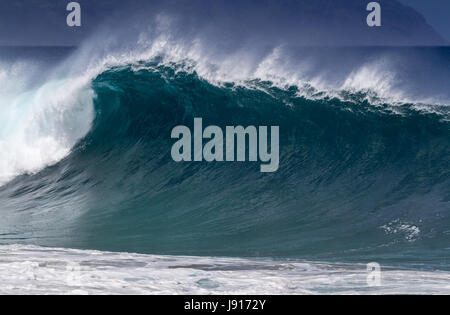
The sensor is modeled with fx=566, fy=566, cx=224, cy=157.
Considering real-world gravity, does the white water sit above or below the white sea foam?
below

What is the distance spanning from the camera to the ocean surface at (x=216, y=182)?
5.18 metres

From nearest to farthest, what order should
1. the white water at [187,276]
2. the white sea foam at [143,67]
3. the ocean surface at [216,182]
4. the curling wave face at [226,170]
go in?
the white water at [187,276] < the ocean surface at [216,182] < the curling wave face at [226,170] < the white sea foam at [143,67]

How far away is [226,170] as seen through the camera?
9.63m

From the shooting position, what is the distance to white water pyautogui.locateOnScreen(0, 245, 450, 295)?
4.26 metres

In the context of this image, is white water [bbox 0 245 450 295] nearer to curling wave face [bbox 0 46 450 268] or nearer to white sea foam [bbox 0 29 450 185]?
curling wave face [bbox 0 46 450 268]

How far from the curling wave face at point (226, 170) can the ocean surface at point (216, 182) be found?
31mm

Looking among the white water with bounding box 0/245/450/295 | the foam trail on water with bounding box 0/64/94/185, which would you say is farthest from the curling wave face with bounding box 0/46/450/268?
the white water with bounding box 0/245/450/295

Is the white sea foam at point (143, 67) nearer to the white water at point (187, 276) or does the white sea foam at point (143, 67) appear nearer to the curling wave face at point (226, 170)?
the curling wave face at point (226, 170)

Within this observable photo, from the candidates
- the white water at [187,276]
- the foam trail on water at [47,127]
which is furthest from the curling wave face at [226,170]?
the white water at [187,276]

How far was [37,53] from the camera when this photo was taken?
122 feet

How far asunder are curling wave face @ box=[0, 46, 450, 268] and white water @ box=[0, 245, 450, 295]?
68 cm

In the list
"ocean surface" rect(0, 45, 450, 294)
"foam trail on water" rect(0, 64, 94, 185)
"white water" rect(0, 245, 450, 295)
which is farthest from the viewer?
"foam trail on water" rect(0, 64, 94, 185)

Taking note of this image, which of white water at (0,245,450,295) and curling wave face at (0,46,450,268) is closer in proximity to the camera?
white water at (0,245,450,295)
